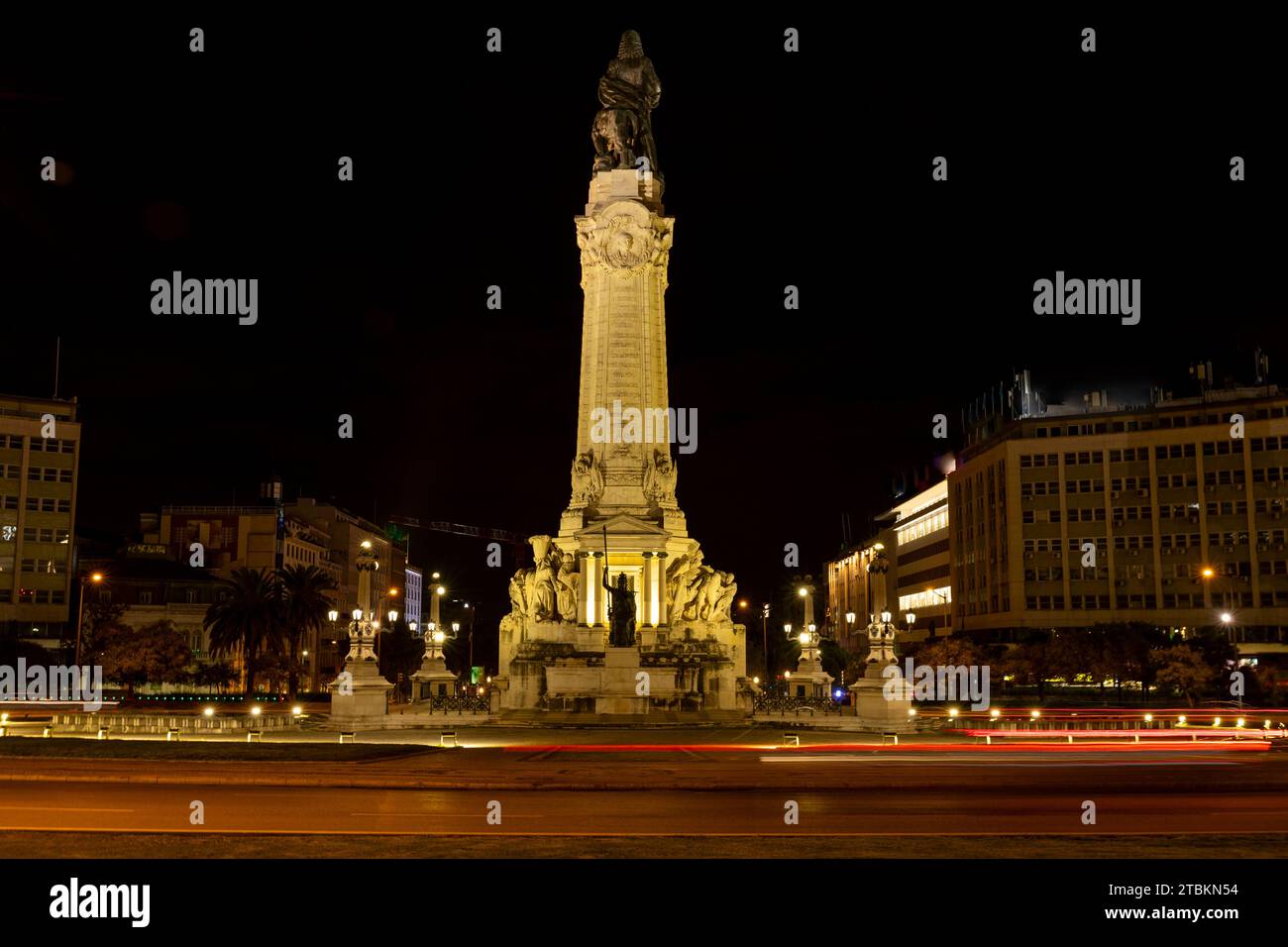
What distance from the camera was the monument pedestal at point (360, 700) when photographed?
159ft

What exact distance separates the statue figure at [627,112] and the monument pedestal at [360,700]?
3623cm

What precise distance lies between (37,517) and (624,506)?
60166 mm

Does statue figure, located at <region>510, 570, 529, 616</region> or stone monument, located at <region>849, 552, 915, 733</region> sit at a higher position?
statue figure, located at <region>510, 570, 529, 616</region>

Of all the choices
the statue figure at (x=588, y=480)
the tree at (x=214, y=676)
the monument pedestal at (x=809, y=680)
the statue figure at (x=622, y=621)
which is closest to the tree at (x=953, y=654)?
the monument pedestal at (x=809, y=680)

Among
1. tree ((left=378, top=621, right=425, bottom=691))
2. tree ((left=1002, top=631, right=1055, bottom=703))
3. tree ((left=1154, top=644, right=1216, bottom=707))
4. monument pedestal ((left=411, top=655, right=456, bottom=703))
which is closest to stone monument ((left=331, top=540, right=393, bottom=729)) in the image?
monument pedestal ((left=411, top=655, right=456, bottom=703))

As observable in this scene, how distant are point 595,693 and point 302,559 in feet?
280

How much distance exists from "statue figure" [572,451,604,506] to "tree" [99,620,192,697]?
34.3 metres

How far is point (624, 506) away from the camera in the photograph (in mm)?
67750

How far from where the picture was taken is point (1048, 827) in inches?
704

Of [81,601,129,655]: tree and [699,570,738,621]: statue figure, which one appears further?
[81,601,129,655]: tree

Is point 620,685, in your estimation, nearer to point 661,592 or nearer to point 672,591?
point 661,592

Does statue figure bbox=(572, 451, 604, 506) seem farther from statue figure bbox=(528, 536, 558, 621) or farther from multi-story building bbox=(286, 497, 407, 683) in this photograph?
multi-story building bbox=(286, 497, 407, 683)

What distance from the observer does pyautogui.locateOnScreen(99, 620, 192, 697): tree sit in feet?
273
